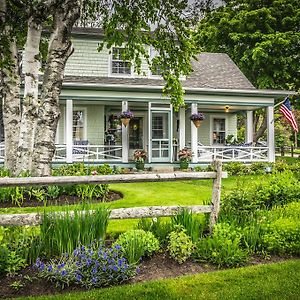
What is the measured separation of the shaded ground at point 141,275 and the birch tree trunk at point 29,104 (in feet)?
16.1

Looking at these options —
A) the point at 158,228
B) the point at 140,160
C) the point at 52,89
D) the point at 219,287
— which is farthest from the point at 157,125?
the point at 219,287

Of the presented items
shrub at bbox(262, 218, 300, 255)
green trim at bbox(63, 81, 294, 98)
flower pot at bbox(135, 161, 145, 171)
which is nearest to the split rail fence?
shrub at bbox(262, 218, 300, 255)

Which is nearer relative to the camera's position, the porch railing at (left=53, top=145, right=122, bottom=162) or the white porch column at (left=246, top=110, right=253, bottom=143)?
the porch railing at (left=53, top=145, right=122, bottom=162)

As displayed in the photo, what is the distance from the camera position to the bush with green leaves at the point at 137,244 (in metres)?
4.32

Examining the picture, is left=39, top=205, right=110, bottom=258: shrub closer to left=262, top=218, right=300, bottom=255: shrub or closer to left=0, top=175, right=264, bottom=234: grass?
left=0, top=175, right=264, bottom=234: grass

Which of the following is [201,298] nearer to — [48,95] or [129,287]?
[129,287]

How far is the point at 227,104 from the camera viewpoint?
57.9 ft

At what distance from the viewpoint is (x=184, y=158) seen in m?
16.5

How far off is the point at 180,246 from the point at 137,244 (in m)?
0.57

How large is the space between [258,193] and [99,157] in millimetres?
11917

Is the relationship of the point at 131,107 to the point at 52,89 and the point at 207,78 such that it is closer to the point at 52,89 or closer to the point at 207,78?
the point at 207,78

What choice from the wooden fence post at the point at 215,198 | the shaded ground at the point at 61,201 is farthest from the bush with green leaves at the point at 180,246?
the shaded ground at the point at 61,201

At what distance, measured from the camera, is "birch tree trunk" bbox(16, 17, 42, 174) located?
8.65 m

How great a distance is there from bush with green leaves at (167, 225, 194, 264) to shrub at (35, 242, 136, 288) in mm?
710
